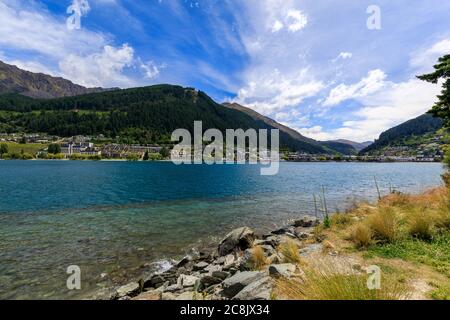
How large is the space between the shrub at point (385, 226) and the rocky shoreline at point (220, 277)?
2657 mm

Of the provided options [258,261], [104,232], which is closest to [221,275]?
[258,261]

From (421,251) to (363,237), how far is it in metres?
2.13

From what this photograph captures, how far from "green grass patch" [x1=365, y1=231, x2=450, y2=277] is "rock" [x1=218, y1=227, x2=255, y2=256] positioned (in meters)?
6.86

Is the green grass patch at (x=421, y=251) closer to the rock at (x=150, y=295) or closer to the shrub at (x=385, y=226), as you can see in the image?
the shrub at (x=385, y=226)

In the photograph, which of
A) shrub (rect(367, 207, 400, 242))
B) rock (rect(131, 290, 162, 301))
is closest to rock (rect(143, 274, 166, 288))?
rock (rect(131, 290, 162, 301))

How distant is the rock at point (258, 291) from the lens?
21.8 feet

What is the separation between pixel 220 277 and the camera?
411 inches

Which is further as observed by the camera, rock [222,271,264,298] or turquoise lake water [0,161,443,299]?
turquoise lake water [0,161,443,299]

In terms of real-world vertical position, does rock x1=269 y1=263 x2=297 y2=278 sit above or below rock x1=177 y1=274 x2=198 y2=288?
above

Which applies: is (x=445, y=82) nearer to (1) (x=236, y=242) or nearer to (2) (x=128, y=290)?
(1) (x=236, y=242)

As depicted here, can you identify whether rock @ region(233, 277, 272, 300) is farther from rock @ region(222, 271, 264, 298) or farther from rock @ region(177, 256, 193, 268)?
rock @ region(177, 256, 193, 268)

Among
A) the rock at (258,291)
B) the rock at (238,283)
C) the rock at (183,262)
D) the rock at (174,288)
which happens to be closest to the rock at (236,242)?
the rock at (183,262)

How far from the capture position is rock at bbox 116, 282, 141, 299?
10477 mm
